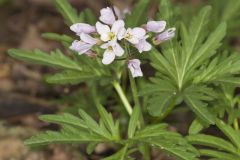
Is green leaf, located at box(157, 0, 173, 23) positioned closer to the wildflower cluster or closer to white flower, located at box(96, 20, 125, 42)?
the wildflower cluster

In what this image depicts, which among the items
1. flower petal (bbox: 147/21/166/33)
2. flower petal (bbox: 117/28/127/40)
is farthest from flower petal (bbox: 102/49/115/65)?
flower petal (bbox: 147/21/166/33)

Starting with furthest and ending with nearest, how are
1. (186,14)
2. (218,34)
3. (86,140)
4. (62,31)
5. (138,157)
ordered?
(62,31)
(186,14)
(138,157)
(218,34)
(86,140)

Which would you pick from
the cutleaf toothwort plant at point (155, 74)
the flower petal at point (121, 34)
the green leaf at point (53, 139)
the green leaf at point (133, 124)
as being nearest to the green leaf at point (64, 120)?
the cutleaf toothwort plant at point (155, 74)

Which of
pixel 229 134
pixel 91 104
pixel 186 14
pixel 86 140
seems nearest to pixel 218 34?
pixel 229 134

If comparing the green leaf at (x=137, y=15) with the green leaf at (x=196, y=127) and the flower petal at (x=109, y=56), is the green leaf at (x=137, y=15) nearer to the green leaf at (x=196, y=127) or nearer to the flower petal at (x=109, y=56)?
the flower petal at (x=109, y=56)

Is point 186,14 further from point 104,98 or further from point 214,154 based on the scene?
point 214,154
